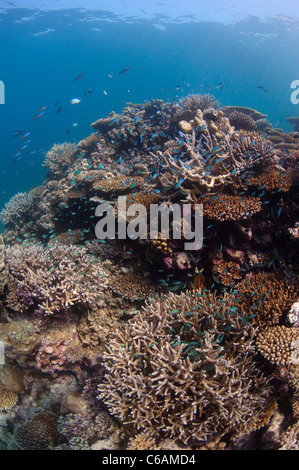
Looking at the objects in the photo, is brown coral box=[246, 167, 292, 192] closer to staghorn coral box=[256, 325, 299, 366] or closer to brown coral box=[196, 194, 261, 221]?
brown coral box=[196, 194, 261, 221]

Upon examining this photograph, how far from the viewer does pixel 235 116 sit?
29.4 feet

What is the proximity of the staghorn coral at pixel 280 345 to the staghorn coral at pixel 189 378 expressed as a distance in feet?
0.62

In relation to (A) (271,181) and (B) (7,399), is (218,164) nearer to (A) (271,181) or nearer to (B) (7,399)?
(A) (271,181)

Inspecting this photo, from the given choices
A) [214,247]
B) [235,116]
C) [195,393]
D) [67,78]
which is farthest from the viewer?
[67,78]

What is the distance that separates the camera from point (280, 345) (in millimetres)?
3314

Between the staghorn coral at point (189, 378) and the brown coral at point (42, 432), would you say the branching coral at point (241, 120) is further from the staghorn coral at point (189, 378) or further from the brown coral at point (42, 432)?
the brown coral at point (42, 432)

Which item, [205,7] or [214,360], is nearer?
[214,360]

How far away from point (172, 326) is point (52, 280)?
2464 mm

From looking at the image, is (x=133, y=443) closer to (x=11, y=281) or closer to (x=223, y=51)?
(x=11, y=281)

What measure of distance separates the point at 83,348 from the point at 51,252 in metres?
2.12

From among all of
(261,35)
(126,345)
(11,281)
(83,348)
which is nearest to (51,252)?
(11,281)

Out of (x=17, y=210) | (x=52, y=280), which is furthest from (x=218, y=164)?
(x=17, y=210)

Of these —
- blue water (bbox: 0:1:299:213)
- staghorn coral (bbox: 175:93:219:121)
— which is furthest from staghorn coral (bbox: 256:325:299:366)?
blue water (bbox: 0:1:299:213)

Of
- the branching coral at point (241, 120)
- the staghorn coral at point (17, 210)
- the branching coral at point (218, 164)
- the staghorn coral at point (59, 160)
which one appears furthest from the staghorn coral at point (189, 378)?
the staghorn coral at point (59, 160)
